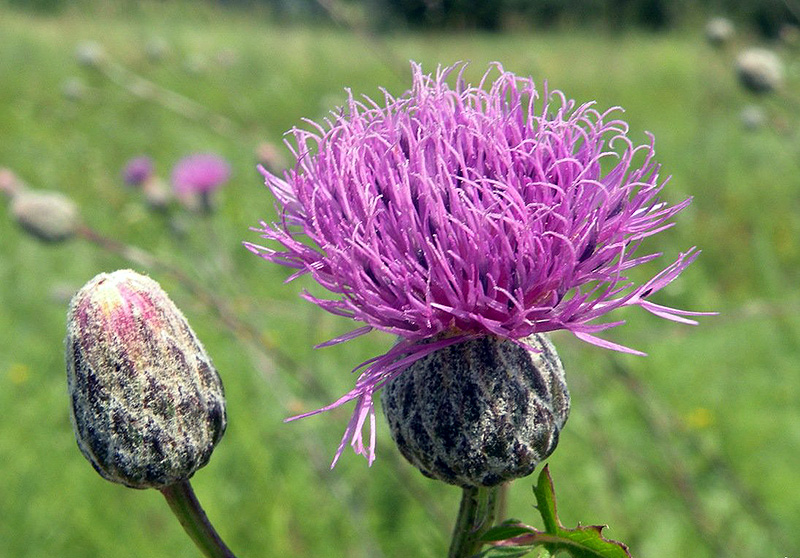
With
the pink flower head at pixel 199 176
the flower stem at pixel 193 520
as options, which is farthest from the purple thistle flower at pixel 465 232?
the pink flower head at pixel 199 176

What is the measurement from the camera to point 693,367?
5.38 metres

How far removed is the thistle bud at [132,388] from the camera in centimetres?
132

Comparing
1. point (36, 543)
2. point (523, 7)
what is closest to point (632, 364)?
point (36, 543)

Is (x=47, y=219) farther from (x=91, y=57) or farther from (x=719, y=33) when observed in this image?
(x=719, y=33)

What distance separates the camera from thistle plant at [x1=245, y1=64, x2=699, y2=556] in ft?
4.33

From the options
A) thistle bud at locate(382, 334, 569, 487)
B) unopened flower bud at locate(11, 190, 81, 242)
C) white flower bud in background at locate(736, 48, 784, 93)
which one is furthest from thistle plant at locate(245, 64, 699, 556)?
white flower bud in background at locate(736, 48, 784, 93)

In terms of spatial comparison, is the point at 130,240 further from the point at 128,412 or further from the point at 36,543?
the point at 128,412

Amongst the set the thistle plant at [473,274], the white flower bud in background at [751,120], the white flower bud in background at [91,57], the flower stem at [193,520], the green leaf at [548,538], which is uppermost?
the thistle plant at [473,274]

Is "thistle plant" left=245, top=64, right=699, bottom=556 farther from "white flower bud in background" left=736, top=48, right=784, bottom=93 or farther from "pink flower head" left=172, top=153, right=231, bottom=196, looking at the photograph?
"pink flower head" left=172, top=153, right=231, bottom=196

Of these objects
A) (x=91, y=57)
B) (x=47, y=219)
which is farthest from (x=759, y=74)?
(x=91, y=57)

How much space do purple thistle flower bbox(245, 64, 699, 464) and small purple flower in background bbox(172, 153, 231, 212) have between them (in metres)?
3.21

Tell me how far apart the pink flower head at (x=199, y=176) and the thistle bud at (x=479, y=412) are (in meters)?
3.50

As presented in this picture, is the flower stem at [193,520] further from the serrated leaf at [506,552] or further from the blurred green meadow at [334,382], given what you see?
the blurred green meadow at [334,382]

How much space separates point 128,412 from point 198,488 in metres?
2.97
